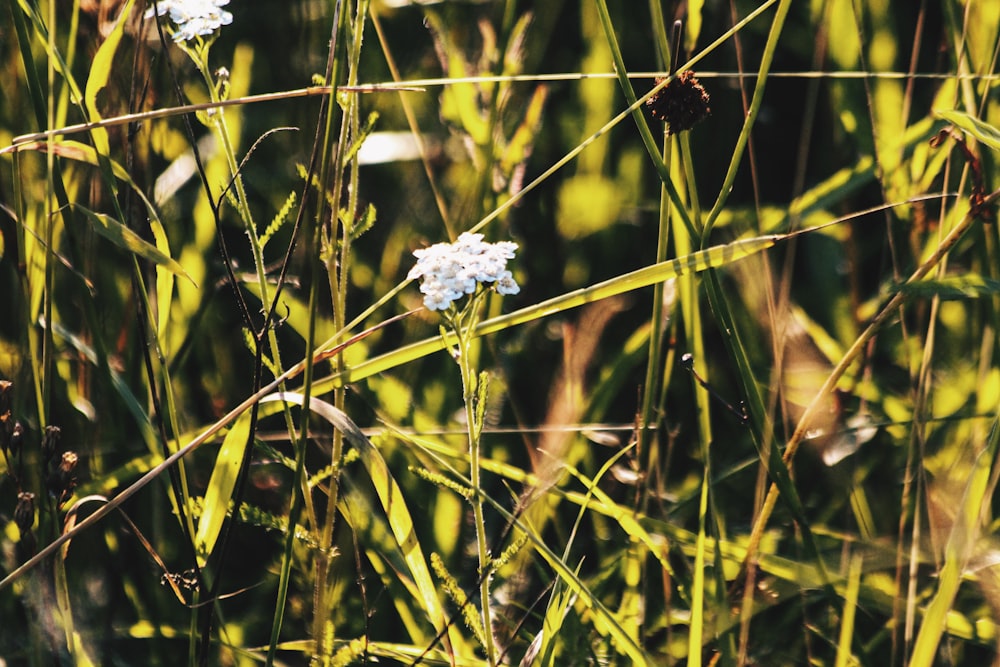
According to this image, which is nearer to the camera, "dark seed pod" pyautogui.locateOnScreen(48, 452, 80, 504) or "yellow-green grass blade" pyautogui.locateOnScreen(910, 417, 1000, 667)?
"yellow-green grass blade" pyautogui.locateOnScreen(910, 417, 1000, 667)

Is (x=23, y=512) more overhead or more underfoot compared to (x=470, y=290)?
more underfoot

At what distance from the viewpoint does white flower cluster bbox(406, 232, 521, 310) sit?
79 centimetres

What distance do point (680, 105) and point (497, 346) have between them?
0.50 m

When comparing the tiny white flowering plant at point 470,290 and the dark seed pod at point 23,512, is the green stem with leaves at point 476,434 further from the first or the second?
the dark seed pod at point 23,512

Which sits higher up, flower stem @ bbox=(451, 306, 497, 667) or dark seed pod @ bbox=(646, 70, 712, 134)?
dark seed pod @ bbox=(646, 70, 712, 134)

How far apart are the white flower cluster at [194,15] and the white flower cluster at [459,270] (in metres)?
0.30

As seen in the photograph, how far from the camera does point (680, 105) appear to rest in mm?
855

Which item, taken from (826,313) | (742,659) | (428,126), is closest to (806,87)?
(826,313)

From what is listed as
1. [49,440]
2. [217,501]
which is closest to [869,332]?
[217,501]

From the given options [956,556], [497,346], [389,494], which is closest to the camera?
[956,556]

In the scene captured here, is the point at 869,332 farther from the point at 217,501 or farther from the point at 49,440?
the point at 49,440

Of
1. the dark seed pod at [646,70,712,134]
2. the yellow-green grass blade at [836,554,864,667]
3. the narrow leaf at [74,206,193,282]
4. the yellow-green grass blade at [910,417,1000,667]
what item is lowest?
the yellow-green grass blade at [836,554,864,667]

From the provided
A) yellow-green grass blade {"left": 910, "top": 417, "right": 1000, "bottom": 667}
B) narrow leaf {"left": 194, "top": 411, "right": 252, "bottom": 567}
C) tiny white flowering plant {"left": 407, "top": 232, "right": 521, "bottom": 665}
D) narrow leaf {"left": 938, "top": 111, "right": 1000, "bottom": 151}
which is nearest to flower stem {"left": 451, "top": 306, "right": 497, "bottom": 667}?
tiny white flowering plant {"left": 407, "top": 232, "right": 521, "bottom": 665}

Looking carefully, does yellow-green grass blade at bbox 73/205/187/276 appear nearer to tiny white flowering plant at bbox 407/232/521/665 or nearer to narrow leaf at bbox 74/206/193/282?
narrow leaf at bbox 74/206/193/282
